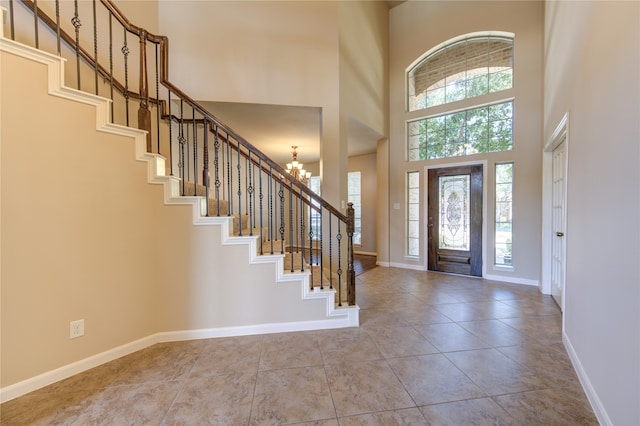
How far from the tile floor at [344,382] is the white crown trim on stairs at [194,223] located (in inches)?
3.0

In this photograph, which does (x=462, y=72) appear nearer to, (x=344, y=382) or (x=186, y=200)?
(x=186, y=200)

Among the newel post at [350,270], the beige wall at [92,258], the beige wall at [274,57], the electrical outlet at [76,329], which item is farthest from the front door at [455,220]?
the electrical outlet at [76,329]

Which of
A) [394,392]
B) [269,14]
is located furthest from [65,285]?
[269,14]

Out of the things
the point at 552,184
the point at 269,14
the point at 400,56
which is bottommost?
the point at 552,184

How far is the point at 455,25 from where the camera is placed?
15.3ft

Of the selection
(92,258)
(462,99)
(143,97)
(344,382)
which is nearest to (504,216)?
(462,99)

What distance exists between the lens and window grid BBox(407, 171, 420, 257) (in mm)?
5160

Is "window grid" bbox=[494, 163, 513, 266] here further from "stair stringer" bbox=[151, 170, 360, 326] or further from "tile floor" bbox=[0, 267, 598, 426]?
"stair stringer" bbox=[151, 170, 360, 326]

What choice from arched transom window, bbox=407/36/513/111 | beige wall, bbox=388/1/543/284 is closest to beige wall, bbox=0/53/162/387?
beige wall, bbox=388/1/543/284

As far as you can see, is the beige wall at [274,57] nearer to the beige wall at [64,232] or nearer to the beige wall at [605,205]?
the beige wall at [64,232]

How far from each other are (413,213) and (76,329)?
506cm

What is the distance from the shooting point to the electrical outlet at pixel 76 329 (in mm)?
1880

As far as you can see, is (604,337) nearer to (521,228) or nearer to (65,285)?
(521,228)

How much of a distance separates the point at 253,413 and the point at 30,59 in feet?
8.80
